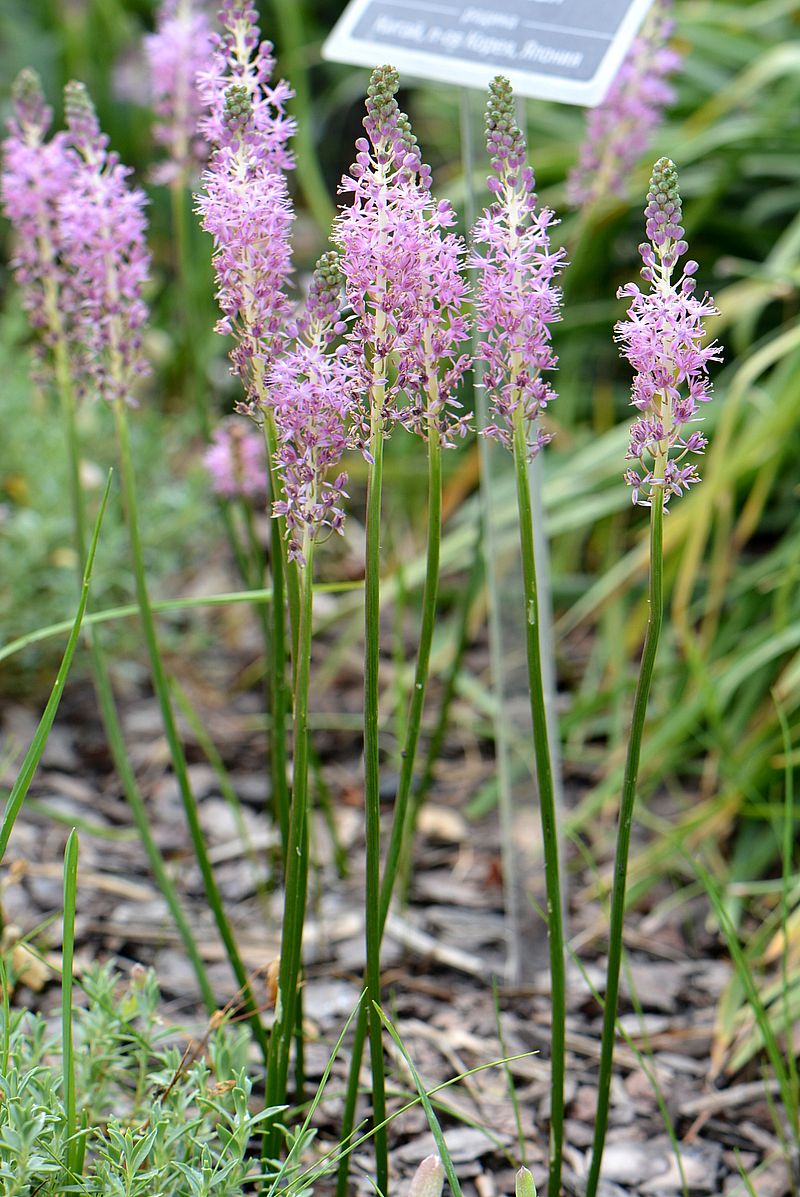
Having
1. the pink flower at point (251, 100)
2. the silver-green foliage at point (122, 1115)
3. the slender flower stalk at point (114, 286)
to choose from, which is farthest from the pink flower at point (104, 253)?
the silver-green foliage at point (122, 1115)

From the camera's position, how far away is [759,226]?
3.22 meters

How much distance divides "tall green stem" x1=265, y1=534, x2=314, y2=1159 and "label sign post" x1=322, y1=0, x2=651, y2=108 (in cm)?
65

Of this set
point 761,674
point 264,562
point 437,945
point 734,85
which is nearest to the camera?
point 264,562

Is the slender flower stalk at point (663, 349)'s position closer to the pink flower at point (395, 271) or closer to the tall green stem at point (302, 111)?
the pink flower at point (395, 271)

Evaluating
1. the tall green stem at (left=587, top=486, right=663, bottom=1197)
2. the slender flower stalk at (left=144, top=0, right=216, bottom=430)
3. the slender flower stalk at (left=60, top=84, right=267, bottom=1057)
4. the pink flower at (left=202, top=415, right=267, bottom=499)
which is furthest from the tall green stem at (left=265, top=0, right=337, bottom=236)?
the tall green stem at (left=587, top=486, right=663, bottom=1197)

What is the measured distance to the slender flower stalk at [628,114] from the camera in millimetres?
1824

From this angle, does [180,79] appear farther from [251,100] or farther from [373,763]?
[373,763]

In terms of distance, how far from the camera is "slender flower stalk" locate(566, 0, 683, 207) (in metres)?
1.82

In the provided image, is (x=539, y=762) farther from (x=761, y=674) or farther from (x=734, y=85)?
(x=734, y=85)

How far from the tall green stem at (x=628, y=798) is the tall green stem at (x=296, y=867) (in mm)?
297

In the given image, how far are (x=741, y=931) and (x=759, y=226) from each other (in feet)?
6.25

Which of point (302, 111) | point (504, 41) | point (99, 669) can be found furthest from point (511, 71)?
point (302, 111)

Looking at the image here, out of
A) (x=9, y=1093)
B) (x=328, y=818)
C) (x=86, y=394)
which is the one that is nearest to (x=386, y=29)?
(x=86, y=394)

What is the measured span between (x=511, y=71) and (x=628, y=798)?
0.87m
